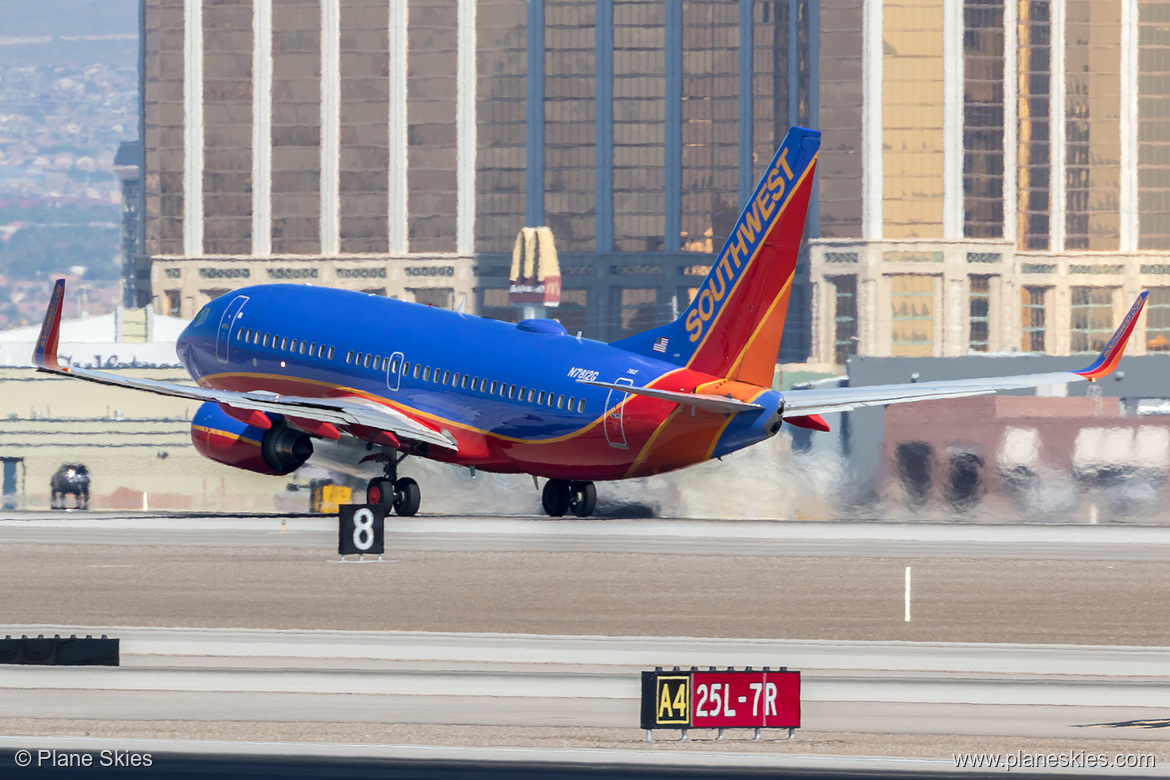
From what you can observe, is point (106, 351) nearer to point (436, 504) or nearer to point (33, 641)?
point (436, 504)

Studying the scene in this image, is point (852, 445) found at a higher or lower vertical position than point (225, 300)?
lower

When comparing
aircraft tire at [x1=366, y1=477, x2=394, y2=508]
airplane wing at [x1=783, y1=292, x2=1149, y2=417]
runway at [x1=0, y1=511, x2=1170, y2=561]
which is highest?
airplane wing at [x1=783, y1=292, x2=1149, y2=417]

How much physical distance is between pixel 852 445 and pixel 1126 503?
10.2 meters

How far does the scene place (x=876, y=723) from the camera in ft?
84.2

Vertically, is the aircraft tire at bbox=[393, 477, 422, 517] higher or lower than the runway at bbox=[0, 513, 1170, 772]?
higher

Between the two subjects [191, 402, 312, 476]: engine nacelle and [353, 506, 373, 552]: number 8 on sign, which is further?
[191, 402, 312, 476]: engine nacelle

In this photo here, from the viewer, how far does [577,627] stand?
36.9 meters

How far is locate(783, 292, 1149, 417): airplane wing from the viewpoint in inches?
Answer: 2179

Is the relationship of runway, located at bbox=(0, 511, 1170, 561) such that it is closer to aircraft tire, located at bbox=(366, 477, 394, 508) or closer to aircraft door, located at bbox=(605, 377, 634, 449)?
aircraft tire, located at bbox=(366, 477, 394, 508)

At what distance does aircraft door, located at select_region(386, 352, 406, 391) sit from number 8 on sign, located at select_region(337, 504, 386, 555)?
10168 mm

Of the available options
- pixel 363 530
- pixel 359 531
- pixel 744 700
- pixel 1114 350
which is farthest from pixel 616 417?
pixel 744 700

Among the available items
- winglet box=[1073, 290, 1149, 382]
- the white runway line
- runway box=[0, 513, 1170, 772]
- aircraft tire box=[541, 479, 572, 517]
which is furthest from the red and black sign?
aircraft tire box=[541, 479, 572, 517]

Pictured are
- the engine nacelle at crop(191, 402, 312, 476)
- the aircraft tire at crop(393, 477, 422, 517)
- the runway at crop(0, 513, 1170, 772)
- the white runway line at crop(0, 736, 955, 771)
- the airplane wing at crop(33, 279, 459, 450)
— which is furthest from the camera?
the aircraft tire at crop(393, 477, 422, 517)

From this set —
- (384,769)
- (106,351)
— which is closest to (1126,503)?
(384,769)
